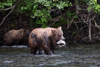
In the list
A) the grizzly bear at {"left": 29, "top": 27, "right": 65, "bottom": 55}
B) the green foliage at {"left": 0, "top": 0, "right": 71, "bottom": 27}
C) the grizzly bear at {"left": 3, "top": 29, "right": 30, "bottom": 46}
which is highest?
the green foliage at {"left": 0, "top": 0, "right": 71, "bottom": 27}

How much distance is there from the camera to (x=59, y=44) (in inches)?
574

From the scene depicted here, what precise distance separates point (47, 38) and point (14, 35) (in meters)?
6.29

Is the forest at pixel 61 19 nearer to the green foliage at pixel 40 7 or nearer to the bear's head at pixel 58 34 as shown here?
the green foliage at pixel 40 7

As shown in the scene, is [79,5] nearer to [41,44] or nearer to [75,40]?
[75,40]

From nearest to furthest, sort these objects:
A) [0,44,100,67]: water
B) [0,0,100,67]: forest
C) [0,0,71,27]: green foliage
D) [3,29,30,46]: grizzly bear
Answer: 1. [0,44,100,67]: water
2. [0,0,71,27]: green foliage
3. [0,0,100,67]: forest
4. [3,29,30,46]: grizzly bear

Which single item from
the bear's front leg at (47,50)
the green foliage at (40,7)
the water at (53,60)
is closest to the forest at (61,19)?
the green foliage at (40,7)

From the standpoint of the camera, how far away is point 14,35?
52.3 feet

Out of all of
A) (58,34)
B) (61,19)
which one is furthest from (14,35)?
(58,34)

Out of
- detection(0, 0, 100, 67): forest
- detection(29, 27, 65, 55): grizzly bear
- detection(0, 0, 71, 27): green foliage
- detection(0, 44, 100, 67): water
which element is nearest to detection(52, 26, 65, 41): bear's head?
detection(29, 27, 65, 55): grizzly bear

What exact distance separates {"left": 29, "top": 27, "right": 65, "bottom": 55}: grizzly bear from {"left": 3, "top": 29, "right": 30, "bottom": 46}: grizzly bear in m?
5.05

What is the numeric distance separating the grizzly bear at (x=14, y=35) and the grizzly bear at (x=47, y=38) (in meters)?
5.05

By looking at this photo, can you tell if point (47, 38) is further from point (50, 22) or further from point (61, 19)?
point (50, 22)

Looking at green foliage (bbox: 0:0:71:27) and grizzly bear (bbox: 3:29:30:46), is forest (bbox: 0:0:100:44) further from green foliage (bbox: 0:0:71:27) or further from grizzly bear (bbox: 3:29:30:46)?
grizzly bear (bbox: 3:29:30:46)

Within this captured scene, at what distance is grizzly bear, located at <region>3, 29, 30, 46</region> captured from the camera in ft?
51.3
